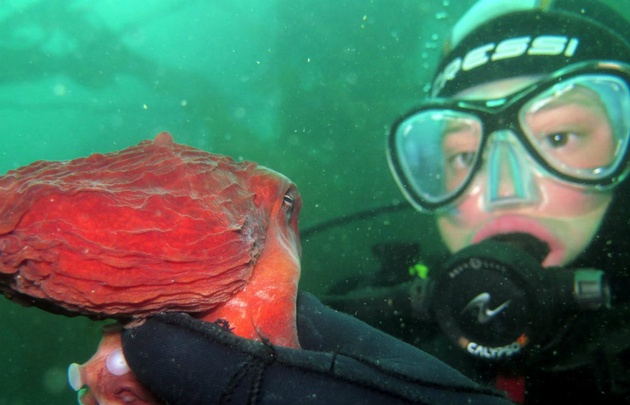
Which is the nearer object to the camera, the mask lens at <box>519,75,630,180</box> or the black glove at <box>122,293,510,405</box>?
the black glove at <box>122,293,510,405</box>

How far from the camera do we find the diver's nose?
3.82 meters

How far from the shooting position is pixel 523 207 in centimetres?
375

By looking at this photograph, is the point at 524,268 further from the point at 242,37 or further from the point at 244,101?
the point at 242,37

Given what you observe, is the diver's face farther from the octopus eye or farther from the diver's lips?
the octopus eye

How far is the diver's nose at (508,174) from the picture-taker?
3816 millimetres

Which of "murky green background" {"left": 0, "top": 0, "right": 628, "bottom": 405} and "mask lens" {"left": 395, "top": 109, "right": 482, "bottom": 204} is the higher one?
"murky green background" {"left": 0, "top": 0, "right": 628, "bottom": 405}

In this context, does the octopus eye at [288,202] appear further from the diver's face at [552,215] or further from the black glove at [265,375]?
the diver's face at [552,215]

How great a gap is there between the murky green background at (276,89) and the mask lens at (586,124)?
1.74m

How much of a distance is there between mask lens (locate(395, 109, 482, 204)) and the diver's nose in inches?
7.7

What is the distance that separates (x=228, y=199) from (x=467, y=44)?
4.22 metres

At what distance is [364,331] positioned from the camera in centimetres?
176

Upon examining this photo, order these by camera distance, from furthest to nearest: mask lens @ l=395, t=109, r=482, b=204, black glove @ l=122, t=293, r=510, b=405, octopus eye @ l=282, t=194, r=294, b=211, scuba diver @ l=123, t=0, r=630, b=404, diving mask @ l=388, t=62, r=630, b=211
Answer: mask lens @ l=395, t=109, r=482, b=204 → diving mask @ l=388, t=62, r=630, b=211 → scuba diver @ l=123, t=0, r=630, b=404 → octopus eye @ l=282, t=194, r=294, b=211 → black glove @ l=122, t=293, r=510, b=405

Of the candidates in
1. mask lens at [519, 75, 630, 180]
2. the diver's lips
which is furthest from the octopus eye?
mask lens at [519, 75, 630, 180]

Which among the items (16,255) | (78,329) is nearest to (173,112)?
(78,329)
